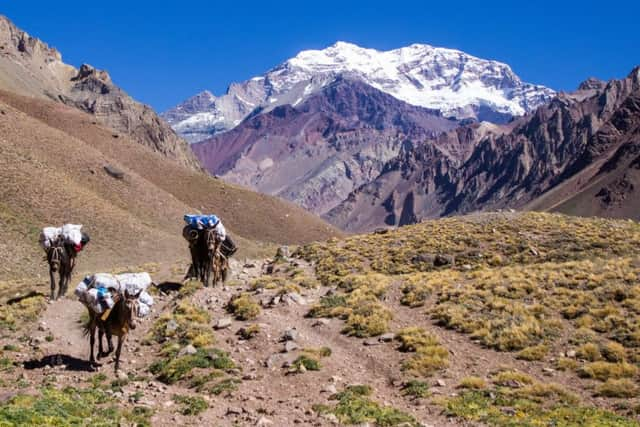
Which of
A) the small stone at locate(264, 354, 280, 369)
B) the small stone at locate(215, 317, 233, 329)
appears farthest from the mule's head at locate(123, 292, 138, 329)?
the small stone at locate(215, 317, 233, 329)

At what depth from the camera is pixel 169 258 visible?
198ft

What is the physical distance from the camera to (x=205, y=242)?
2798cm

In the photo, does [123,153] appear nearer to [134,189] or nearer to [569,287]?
[134,189]

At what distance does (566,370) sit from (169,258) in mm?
48499

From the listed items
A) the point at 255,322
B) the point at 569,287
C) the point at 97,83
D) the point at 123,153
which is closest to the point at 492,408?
the point at 255,322

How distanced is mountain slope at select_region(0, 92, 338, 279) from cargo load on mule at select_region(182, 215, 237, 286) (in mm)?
24019

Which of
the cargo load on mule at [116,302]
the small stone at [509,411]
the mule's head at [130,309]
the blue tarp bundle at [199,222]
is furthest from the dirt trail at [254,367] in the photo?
the blue tarp bundle at [199,222]

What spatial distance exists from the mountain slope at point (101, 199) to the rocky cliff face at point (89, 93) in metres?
63.2

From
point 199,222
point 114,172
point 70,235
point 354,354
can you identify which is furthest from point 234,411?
point 114,172

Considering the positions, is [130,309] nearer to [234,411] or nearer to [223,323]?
[234,411]

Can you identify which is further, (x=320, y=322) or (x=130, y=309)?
(x=320, y=322)

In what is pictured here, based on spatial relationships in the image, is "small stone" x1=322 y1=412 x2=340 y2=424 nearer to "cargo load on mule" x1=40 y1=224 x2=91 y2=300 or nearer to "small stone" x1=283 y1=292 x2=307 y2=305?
"small stone" x1=283 y1=292 x2=307 y2=305

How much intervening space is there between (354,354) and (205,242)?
36.1 ft

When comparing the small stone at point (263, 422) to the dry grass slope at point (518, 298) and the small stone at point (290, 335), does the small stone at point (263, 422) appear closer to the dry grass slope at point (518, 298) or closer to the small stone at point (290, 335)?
the dry grass slope at point (518, 298)
